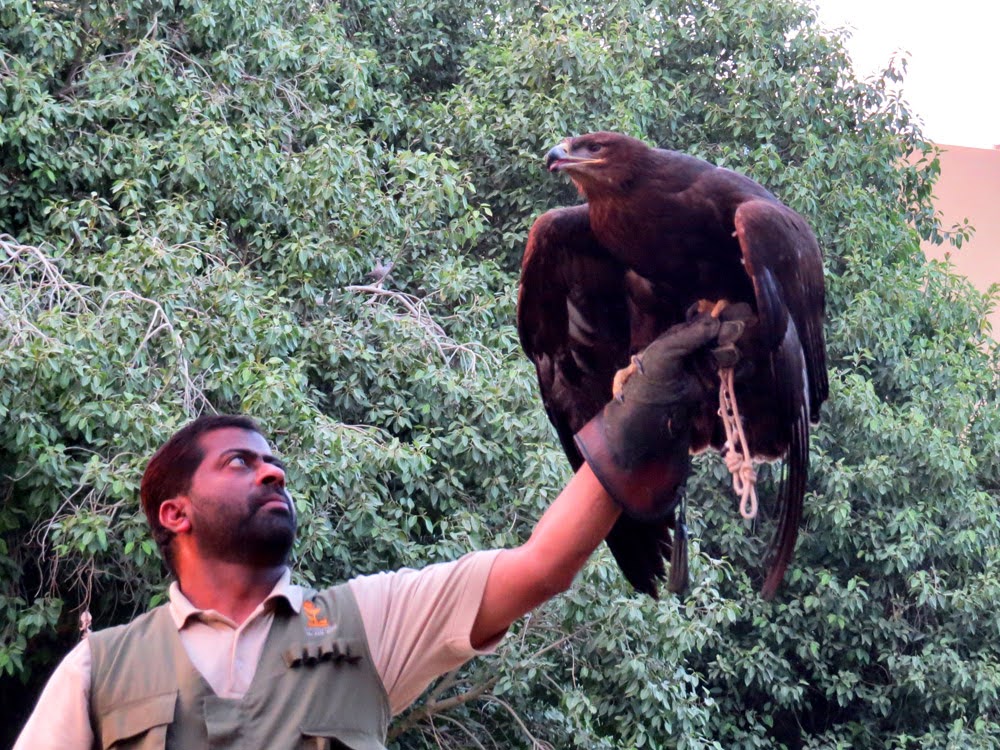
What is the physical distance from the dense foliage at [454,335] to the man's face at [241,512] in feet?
9.17

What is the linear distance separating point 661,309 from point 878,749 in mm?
5925

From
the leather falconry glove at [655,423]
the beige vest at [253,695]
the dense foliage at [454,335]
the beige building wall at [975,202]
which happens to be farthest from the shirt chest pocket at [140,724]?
the beige building wall at [975,202]

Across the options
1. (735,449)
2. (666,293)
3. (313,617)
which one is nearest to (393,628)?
(313,617)

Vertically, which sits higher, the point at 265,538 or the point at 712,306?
the point at 712,306

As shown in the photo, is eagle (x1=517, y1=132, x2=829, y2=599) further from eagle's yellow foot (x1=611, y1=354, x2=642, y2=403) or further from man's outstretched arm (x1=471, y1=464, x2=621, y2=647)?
man's outstretched arm (x1=471, y1=464, x2=621, y2=647)

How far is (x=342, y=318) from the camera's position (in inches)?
229

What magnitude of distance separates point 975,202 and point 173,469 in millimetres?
9444

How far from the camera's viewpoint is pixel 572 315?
2262mm

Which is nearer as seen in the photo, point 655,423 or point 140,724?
point 140,724

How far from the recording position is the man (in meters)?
1.59

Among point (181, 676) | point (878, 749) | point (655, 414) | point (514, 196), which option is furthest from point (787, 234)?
point (878, 749)

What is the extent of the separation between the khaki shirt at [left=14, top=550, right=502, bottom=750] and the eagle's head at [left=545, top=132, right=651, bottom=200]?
70 centimetres

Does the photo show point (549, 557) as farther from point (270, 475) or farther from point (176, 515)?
point (176, 515)

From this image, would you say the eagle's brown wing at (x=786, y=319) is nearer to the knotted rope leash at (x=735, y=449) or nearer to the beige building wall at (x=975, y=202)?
the knotted rope leash at (x=735, y=449)
